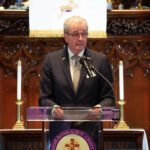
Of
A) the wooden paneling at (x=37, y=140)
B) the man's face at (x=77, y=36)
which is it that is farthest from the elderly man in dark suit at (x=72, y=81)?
the wooden paneling at (x=37, y=140)

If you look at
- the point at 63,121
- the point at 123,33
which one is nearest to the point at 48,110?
the point at 63,121

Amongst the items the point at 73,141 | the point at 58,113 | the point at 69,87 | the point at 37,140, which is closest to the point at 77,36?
the point at 69,87

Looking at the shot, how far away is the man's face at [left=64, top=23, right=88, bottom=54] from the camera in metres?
3.70

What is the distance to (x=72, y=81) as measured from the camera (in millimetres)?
3723

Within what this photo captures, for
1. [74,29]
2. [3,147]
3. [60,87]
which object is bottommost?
[3,147]

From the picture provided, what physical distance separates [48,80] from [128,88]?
9.27 feet

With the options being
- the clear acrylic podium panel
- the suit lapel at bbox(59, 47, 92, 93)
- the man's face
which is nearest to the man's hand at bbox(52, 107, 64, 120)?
the clear acrylic podium panel

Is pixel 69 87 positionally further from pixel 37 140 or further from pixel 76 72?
pixel 37 140

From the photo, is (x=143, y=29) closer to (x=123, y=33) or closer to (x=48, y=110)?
(x=123, y=33)

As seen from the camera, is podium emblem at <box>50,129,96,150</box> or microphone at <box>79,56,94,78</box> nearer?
podium emblem at <box>50,129,96,150</box>

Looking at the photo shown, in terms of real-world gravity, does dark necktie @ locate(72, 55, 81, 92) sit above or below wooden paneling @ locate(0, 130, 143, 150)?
above

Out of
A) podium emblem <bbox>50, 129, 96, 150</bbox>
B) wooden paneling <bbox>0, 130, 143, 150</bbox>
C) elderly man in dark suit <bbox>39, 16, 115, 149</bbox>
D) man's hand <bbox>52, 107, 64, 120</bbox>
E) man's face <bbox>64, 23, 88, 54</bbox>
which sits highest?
man's face <bbox>64, 23, 88, 54</bbox>

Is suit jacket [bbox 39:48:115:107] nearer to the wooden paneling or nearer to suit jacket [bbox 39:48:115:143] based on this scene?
suit jacket [bbox 39:48:115:143]

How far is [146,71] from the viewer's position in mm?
6449
